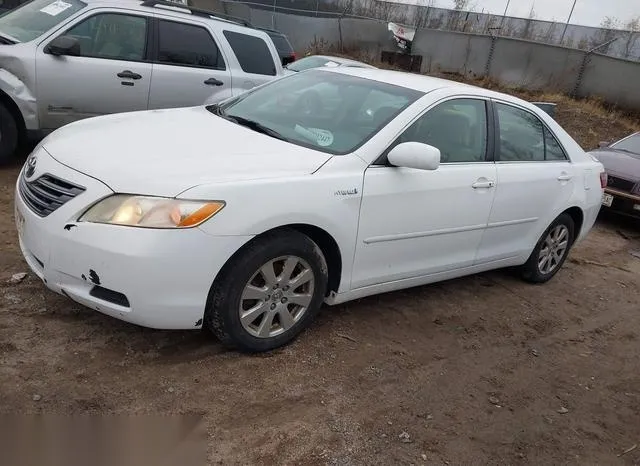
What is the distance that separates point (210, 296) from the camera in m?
3.12

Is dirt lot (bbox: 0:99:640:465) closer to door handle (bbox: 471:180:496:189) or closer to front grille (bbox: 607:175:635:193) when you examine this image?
door handle (bbox: 471:180:496:189)

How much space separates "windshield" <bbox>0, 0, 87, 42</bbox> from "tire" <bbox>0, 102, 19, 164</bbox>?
0.73 metres

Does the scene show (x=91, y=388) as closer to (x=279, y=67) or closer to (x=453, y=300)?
(x=453, y=300)

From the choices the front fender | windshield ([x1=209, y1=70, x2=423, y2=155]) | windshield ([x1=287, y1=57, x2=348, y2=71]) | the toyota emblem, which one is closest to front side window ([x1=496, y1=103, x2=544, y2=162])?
windshield ([x1=209, y1=70, x2=423, y2=155])

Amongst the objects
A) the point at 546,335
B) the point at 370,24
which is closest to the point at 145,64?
the point at 546,335

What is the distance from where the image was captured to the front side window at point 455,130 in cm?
393

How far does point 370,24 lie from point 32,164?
908 inches

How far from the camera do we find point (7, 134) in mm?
5754

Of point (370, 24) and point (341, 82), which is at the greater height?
point (341, 82)

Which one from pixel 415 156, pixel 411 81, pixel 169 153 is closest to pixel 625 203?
pixel 411 81

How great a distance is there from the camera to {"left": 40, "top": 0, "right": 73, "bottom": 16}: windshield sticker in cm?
606

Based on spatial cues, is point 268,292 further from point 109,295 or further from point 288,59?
point 288,59

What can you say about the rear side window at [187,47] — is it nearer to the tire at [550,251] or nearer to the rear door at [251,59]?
the rear door at [251,59]

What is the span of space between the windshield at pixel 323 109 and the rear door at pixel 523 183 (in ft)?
3.26
